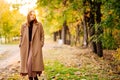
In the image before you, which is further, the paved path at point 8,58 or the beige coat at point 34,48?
the paved path at point 8,58

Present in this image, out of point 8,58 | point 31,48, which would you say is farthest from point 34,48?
point 8,58

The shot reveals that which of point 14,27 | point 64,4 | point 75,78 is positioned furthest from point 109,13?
point 14,27

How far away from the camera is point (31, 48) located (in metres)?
9.21

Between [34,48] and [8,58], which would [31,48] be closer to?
[34,48]

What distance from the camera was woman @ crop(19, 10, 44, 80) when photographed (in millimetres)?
9156

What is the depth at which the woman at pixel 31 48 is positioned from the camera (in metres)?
9.16

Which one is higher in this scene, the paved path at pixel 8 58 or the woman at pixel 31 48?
the woman at pixel 31 48

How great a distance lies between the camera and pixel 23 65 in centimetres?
922

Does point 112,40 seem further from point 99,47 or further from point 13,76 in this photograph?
point 99,47

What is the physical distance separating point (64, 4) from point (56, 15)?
3284mm

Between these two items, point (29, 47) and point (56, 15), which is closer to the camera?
point (29, 47)

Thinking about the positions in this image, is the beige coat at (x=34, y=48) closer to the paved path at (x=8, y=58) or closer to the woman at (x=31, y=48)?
the woman at (x=31, y=48)

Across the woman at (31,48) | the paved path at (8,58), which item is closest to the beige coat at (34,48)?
the woman at (31,48)

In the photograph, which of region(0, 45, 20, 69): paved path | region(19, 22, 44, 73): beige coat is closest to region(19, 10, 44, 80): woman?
region(19, 22, 44, 73): beige coat
